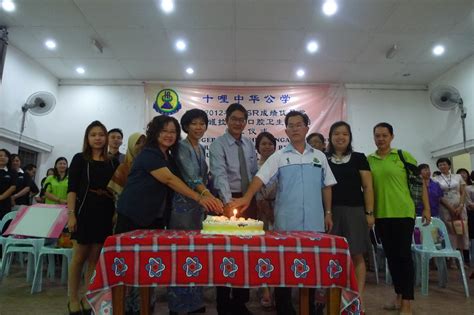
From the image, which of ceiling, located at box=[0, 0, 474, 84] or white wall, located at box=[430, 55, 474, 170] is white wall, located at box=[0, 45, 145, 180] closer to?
ceiling, located at box=[0, 0, 474, 84]

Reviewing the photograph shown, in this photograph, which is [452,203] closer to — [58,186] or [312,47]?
[312,47]

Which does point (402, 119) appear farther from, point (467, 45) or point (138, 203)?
point (138, 203)

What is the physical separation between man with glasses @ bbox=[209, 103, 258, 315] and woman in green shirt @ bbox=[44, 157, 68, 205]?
2.79 m

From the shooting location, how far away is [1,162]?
4.28 metres

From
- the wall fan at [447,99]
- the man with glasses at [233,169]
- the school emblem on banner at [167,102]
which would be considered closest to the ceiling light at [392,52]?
the wall fan at [447,99]

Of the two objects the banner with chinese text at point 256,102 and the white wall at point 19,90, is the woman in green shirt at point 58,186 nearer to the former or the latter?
the white wall at point 19,90

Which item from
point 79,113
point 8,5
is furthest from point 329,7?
point 79,113

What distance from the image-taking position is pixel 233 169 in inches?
90.9

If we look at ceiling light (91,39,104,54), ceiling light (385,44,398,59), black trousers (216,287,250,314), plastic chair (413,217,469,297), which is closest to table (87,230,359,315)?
black trousers (216,287,250,314)

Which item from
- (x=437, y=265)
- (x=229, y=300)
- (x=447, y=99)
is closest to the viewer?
(x=229, y=300)

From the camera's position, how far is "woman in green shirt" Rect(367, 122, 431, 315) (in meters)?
2.35

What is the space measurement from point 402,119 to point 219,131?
145 inches

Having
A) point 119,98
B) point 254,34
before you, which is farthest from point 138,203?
point 119,98

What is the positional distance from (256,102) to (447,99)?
332 cm
